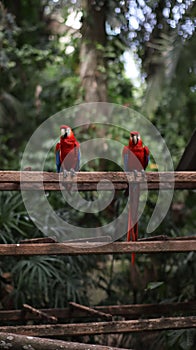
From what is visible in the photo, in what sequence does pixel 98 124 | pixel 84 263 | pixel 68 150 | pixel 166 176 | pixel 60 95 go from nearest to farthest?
pixel 166 176
pixel 68 150
pixel 84 263
pixel 98 124
pixel 60 95

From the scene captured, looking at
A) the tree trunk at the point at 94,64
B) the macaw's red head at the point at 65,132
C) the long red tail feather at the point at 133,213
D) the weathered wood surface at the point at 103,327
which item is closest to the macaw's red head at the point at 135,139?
the long red tail feather at the point at 133,213

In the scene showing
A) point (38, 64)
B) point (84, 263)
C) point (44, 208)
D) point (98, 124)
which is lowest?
point (84, 263)

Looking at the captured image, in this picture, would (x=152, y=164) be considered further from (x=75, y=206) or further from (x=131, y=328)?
(x=131, y=328)

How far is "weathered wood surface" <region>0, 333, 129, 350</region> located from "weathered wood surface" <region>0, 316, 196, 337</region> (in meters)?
0.46

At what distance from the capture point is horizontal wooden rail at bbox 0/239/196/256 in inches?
97.0

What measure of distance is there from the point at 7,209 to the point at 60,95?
2.36m

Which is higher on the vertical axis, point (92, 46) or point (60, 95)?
point (92, 46)

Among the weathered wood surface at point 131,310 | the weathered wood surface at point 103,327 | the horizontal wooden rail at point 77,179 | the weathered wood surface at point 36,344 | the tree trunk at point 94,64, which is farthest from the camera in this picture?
the tree trunk at point 94,64

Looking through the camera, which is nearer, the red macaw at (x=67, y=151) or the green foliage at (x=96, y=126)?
the red macaw at (x=67, y=151)

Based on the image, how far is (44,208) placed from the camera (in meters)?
4.08

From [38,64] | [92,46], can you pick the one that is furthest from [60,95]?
[92,46]

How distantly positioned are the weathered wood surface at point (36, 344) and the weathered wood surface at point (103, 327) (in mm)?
458

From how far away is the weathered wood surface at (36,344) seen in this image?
2.05 m

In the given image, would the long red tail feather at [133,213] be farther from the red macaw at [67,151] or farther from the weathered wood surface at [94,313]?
the weathered wood surface at [94,313]
